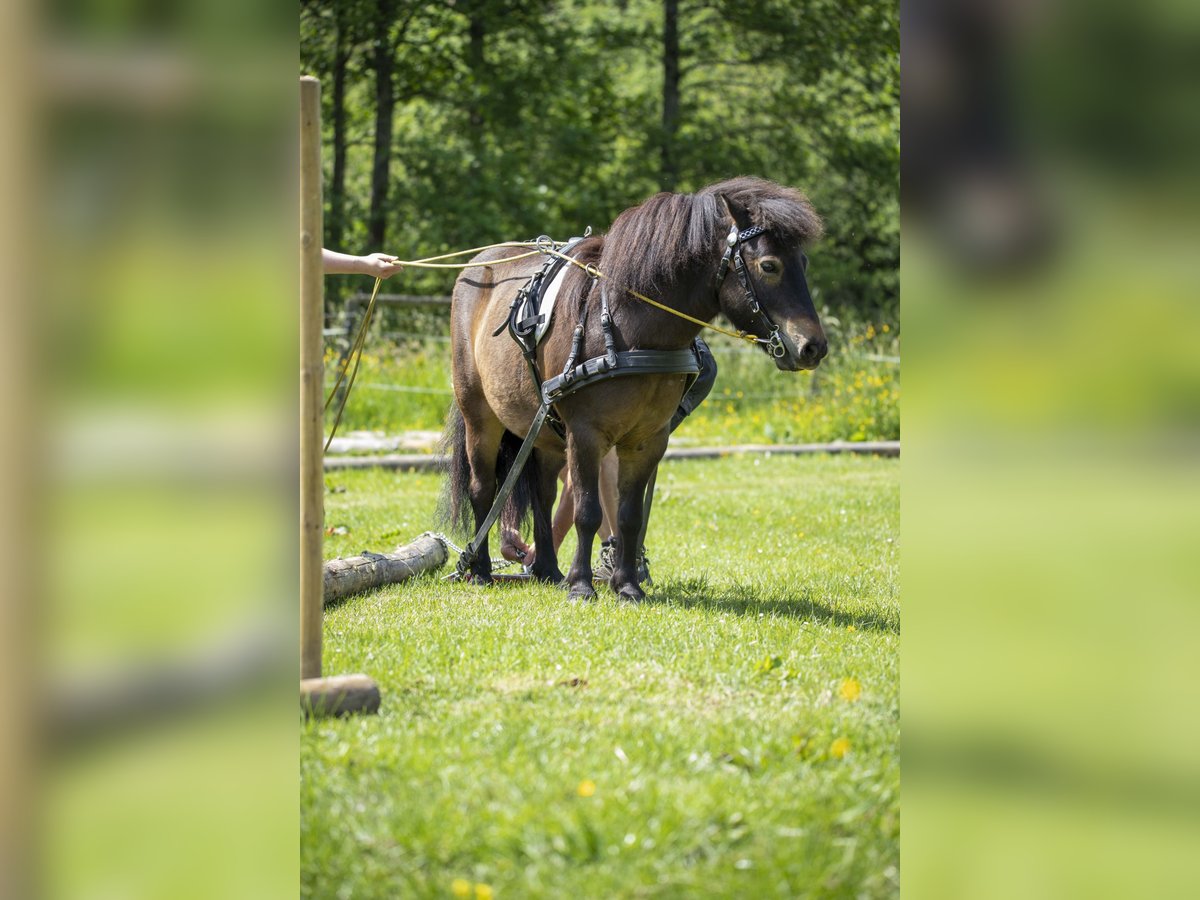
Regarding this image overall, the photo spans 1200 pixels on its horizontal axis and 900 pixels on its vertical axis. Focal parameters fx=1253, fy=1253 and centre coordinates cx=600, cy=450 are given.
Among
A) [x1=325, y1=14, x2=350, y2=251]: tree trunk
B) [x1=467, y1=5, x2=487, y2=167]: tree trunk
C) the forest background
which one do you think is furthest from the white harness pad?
[x1=467, y1=5, x2=487, y2=167]: tree trunk

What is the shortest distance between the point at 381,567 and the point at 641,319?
1974mm

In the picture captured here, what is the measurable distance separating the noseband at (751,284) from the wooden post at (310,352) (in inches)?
99.2

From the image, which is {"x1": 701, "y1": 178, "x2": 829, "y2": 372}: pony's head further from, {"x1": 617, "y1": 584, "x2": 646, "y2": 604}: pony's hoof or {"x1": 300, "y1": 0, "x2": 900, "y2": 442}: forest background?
{"x1": 300, "y1": 0, "x2": 900, "y2": 442}: forest background

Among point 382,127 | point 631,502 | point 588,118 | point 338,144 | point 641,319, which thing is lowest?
point 631,502

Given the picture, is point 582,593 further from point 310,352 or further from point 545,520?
point 310,352

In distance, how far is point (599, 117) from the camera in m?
24.0
